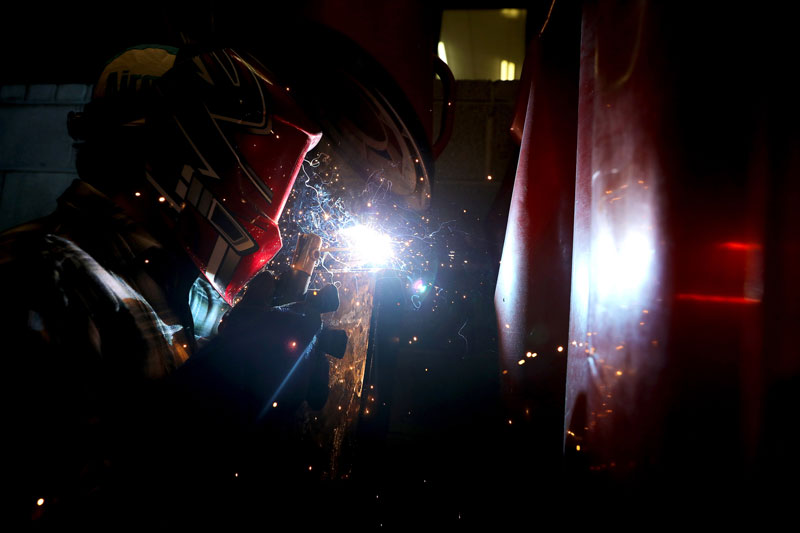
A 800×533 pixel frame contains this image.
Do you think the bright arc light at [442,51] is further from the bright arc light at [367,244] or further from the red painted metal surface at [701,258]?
the red painted metal surface at [701,258]

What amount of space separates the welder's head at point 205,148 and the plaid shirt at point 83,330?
0.12m

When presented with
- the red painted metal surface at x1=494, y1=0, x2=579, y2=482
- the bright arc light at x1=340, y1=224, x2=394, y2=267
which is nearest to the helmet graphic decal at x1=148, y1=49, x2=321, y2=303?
the bright arc light at x1=340, y1=224, x2=394, y2=267

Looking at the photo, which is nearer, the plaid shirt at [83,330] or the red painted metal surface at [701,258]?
the red painted metal surface at [701,258]

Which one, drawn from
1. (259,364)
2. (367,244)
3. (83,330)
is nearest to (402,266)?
(367,244)

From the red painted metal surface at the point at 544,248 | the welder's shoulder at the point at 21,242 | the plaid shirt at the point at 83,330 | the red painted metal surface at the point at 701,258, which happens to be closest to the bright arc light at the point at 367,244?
the plaid shirt at the point at 83,330

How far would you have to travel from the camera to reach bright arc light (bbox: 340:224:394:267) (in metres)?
1.61

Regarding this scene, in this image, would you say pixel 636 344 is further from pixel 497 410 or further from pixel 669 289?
pixel 497 410

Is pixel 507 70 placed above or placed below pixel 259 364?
above

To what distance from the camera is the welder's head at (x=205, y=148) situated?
40.8 inches

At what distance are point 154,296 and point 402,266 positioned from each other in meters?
0.96

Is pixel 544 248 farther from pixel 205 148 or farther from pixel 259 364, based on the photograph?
pixel 205 148

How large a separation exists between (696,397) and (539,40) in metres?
0.89

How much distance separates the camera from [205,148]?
105cm

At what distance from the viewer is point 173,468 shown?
26.6 inches
